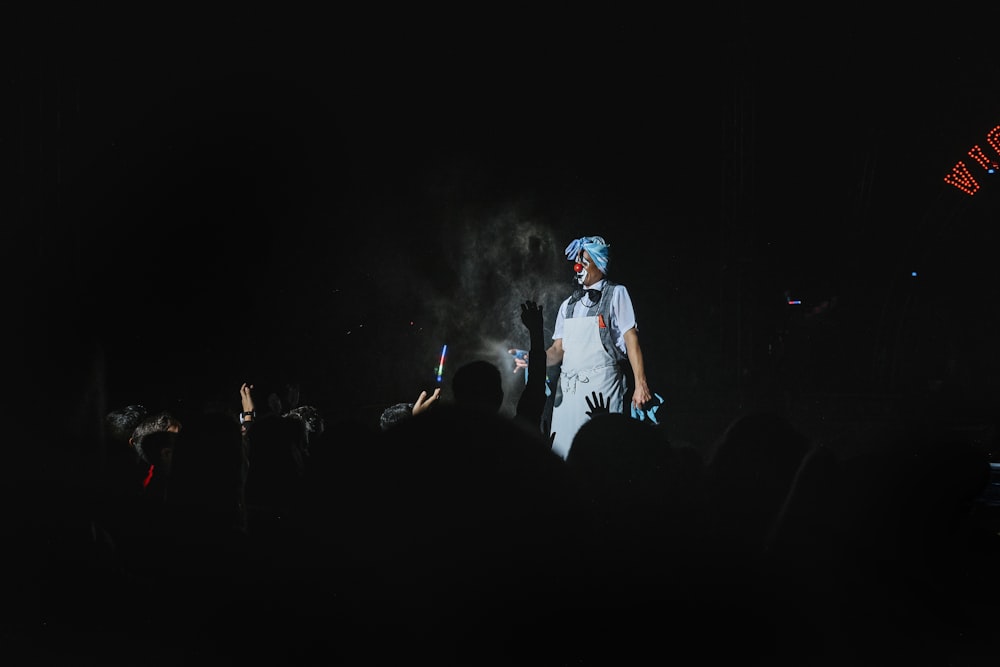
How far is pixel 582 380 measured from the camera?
6.94 metres

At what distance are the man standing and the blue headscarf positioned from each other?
1.72ft

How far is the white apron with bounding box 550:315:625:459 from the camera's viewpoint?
6867mm

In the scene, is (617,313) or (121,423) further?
(617,313)

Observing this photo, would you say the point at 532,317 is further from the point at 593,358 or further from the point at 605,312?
the point at 605,312

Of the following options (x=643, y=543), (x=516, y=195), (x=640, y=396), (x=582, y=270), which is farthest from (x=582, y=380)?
(x=643, y=543)

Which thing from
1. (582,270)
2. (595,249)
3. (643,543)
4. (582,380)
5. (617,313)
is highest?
(595,249)

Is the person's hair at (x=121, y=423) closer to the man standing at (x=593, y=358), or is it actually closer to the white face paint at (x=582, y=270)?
the man standing at (x=593, y=358)

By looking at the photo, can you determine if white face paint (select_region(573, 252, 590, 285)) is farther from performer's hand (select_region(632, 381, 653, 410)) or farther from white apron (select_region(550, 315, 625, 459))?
performer's hand (select_region(632, 381, 653, 410))

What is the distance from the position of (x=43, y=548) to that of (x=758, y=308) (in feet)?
21.5

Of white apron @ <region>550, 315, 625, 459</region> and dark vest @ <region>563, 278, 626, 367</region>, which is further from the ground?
dark vest @ <region>563, 278, 626, 367</region>

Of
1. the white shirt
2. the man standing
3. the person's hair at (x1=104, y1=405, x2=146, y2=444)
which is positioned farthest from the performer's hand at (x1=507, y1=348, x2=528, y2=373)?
the person's hair at (x1=104, y1=405, x2=146, y2=444)

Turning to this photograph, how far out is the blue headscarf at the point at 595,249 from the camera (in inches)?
314

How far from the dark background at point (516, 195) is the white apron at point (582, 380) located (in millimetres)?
1108

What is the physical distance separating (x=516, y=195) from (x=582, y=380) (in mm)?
2303
